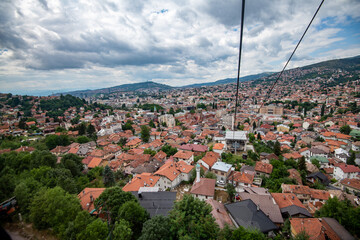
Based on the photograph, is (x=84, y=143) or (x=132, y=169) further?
(x=84, y=143)

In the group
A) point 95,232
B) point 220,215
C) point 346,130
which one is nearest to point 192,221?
point 220,215

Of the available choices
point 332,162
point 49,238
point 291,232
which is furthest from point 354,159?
point 49,238

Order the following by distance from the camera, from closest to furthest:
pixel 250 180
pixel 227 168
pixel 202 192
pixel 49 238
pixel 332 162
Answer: pixel 49 238
pixel 202 192
pixel 250 180
pixel 227 168
pixel 332 162

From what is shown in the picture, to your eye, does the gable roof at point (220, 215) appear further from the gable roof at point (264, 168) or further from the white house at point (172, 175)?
the gable roof at point (264, 168)

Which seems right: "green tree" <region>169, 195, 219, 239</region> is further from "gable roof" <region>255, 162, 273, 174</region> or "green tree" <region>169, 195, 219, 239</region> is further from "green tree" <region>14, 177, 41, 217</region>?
"gable roof" <region>255, 162, 273, 174</region>

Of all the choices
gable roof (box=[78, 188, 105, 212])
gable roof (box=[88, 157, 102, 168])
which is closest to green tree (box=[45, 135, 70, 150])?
gable roof (box=[88, 157, 102, 168])

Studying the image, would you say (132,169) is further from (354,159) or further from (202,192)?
(354,159)

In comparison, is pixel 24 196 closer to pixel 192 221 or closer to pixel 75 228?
pixel 75 228
